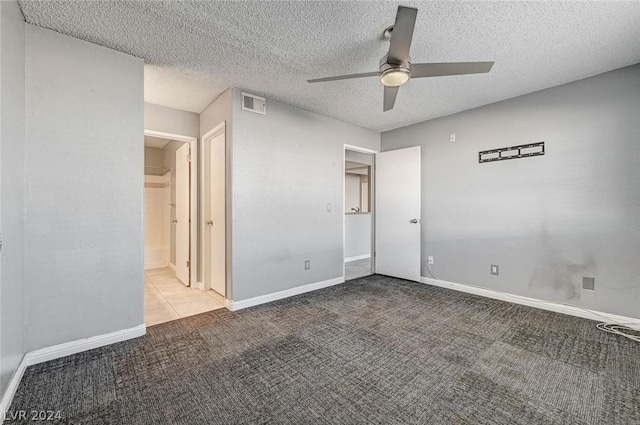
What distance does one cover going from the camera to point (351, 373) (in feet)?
6.25

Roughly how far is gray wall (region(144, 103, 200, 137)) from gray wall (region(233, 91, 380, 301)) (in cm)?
107

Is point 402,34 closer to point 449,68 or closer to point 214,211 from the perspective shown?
point 449,68

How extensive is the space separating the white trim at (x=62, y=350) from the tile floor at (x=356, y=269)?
9.62 feet

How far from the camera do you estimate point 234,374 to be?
1.90 m

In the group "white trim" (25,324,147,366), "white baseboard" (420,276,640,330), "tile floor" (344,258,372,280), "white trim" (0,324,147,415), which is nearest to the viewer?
"white trim" (0,324,147,415)

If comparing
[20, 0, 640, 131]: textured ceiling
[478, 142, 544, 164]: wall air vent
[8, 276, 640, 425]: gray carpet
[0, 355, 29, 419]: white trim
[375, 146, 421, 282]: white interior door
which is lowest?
[8, 276, 640, 425]: gray carpet

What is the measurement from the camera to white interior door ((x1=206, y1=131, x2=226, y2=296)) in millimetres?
3363

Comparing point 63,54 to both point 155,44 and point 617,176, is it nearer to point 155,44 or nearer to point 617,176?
point 155,44

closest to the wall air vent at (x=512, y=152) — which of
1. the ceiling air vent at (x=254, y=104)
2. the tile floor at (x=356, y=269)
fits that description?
the tile floor at (x=356, y=269)

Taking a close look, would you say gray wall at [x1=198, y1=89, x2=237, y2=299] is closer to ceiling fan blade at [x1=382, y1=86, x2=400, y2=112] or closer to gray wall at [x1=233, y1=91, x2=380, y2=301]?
gray wall at [x1=233, y1=91, x2=380, y2=301]

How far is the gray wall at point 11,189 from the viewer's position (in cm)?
Answer: 156

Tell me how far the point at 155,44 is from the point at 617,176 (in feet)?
14.7

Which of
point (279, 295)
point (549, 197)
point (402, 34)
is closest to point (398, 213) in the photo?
point (549, 197)

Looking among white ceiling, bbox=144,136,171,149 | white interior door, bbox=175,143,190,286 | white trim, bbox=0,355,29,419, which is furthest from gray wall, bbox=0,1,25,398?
white ceiling, bbox=144,136,171,149
